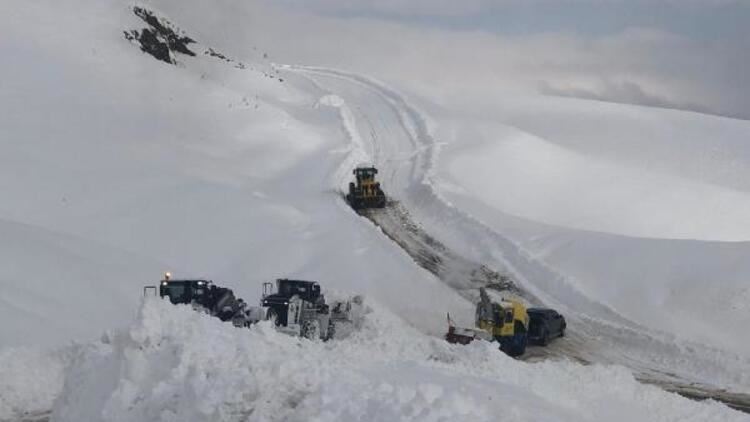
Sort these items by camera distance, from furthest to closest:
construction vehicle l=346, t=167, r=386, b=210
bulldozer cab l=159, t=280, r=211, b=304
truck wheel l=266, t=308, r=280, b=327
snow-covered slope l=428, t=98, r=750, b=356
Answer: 1. construction vehicle l=346, t=167, r=386, b=210
2. snow-covered slope l=428, t=98, r=750, b=356
3. bulldozer cab l=159, t=280, r=211, b=304
4. truck wheel l=266, t=308, r=280, b=327

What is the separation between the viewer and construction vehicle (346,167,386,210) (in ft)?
119

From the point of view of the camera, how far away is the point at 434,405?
30.5 feet

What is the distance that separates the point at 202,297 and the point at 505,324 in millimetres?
7827

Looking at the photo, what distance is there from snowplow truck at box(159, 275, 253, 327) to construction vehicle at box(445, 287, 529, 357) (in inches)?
218

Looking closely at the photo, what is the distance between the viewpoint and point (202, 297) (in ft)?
68.7

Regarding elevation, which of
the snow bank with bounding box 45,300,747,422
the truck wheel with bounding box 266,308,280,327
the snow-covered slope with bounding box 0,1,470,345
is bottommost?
the snow bank with bounding box 45,300,747,422

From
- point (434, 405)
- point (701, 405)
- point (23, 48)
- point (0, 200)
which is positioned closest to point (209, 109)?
point (23, 48)

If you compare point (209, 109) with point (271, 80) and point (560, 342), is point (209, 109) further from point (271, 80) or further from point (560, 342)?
point (560, 342)

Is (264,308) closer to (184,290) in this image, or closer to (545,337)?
(184,290)

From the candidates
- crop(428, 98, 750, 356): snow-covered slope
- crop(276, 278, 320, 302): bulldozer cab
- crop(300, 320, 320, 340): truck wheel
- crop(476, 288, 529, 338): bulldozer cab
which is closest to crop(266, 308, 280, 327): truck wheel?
crop(300, 320, 320, 340): truck wheel

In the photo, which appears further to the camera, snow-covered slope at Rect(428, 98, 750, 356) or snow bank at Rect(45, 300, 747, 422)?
snow-covered slope at Rect(428, 98, 750, 356)

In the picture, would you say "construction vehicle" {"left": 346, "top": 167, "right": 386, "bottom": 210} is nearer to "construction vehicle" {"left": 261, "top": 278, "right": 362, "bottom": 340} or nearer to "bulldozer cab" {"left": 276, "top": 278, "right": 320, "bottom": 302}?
"construction vehicle" {"left": 261, "top": 278, "right": 362, "bottom": 340}

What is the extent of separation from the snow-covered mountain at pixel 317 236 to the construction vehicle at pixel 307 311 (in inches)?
28.7

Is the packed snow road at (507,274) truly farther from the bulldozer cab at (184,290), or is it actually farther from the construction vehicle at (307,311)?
→ the bulldozer cab at (184,290)
